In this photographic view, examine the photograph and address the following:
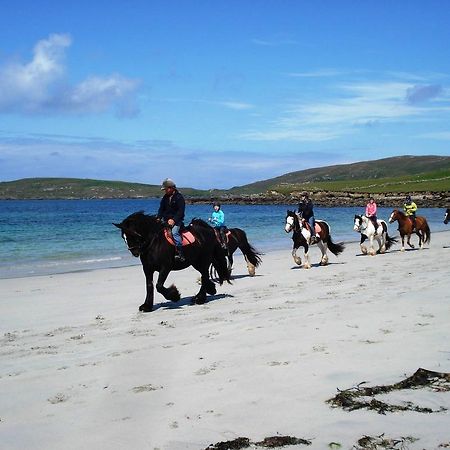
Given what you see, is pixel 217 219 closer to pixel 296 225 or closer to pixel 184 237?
pixel 296 225

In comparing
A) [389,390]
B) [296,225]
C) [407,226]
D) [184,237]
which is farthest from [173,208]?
[407,226]

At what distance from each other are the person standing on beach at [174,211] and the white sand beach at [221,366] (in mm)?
1175

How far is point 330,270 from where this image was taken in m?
18.0

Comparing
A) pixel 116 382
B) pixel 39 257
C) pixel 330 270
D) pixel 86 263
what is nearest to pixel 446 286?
pixel 330 270

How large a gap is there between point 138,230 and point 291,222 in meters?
8.16

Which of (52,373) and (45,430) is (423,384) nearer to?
(45,430)

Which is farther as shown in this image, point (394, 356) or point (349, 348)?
point (349, 348)

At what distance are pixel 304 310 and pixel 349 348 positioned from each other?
119 inches

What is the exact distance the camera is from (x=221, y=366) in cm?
663

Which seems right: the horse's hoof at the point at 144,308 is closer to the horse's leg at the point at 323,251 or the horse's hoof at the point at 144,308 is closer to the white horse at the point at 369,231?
the horse's leg at the point at 323,251

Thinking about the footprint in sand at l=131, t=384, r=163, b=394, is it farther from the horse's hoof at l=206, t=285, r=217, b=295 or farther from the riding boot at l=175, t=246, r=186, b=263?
the horse's hoof at l=206, t=285, r=217, b=295

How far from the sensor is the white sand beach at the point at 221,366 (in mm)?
4785

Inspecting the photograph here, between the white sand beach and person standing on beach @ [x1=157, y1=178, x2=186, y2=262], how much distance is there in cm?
118

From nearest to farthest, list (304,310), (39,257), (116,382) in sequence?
(116,382)
(304,310)
(39,257)
